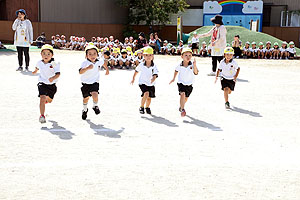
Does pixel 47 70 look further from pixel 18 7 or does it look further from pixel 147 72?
pixel 18 7

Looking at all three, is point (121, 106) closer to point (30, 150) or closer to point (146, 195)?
point (30, 150)

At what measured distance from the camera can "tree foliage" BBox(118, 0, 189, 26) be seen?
33.5 meters

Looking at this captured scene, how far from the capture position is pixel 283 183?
420 cm

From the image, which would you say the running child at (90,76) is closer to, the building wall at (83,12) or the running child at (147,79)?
the running child at (147,79)

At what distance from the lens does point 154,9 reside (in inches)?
1325

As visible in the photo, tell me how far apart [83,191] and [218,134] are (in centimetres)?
295

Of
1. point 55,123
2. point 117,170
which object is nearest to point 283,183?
point 117,170

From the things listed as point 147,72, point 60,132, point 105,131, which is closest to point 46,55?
point 60,132

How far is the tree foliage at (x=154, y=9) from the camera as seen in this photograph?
1319 inches

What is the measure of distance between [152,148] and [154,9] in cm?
2943

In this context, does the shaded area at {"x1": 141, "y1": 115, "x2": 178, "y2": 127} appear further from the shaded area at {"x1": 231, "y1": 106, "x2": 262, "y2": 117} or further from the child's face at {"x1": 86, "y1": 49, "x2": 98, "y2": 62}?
the shaded area at {"x1": 231, "y1": 106, "x2": 262, "y2": 117}

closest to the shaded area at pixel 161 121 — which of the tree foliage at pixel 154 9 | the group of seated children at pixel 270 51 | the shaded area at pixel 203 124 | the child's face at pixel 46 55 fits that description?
the shaded area at pixel 203 124

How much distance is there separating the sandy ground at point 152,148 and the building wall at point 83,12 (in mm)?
22838

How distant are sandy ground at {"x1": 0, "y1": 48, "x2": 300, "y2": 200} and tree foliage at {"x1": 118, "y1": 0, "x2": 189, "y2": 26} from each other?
81.4 feet
